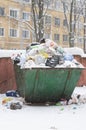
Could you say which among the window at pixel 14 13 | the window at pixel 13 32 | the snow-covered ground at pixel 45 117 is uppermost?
the window at pixel 14 13

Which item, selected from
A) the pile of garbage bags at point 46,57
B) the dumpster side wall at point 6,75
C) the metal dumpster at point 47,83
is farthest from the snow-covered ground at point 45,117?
the dumpster side wall at point 6,75

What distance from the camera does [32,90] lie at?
8828 mm

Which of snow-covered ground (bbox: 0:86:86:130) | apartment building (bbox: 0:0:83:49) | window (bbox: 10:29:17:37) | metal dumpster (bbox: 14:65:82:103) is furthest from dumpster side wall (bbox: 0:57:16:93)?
window (bbox: 10:29:17:37)

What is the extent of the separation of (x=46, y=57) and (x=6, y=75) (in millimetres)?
2653

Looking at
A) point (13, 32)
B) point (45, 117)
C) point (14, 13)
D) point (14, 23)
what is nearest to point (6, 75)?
point (45, 117)

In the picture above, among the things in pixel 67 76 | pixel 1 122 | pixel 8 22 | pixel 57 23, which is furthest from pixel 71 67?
pixel 57 23

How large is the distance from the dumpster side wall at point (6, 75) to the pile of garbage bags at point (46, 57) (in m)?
1.79

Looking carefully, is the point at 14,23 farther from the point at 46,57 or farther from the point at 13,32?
the point at 46,57

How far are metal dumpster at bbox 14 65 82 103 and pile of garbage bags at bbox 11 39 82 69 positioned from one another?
13 centimetres

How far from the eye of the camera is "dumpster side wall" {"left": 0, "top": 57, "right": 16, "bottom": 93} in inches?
437

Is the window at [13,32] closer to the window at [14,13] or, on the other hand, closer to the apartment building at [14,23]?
the apartment building at [14,23]

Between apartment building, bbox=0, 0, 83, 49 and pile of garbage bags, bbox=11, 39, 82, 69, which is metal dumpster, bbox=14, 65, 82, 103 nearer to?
pile of garbage bags, bbox=11, 39, 82, 69

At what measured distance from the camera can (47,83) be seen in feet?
28.8

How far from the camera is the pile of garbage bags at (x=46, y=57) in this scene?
8773mm
